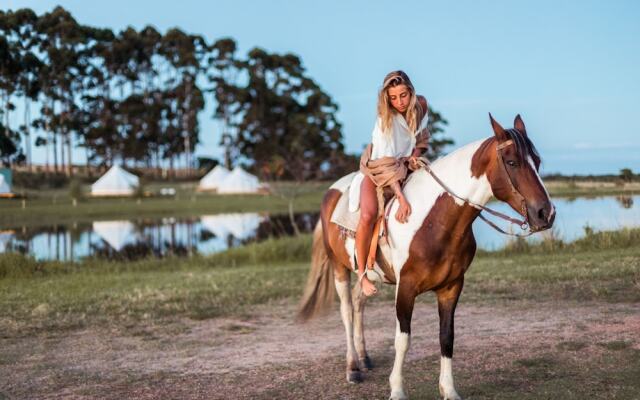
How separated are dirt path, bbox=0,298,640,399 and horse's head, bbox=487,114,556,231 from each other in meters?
1.61

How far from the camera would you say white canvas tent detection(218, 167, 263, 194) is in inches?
1895

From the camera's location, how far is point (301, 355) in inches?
248

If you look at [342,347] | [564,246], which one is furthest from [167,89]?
[342,347]

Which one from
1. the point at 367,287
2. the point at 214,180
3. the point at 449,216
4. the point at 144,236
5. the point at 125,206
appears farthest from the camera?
the point at 214,180

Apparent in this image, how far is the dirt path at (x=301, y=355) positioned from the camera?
5.20 meters

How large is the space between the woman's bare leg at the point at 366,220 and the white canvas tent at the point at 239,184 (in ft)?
141

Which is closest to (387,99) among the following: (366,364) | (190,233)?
(366,364)

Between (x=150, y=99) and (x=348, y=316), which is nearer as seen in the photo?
(x=348, y=316)

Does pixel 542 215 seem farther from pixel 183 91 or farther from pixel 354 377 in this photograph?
pixel 183 91

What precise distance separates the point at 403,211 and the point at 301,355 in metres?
2.35

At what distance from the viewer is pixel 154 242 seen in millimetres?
22672

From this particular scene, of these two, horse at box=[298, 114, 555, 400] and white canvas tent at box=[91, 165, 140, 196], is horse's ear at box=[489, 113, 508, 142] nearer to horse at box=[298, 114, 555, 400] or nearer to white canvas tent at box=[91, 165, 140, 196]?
horse at box=[298, 114, 555, 400]

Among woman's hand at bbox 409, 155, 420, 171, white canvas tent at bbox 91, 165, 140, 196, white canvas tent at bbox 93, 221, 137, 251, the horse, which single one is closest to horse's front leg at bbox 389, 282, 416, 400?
the horse

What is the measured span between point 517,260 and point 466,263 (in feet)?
28.4
